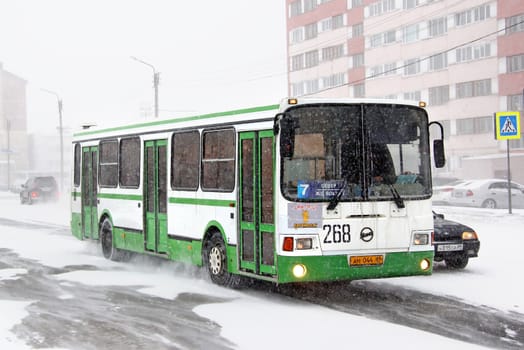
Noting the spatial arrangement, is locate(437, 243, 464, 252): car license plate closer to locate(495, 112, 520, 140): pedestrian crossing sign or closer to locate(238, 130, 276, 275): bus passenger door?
locate(238, 130, 276, 275): bus passenger door

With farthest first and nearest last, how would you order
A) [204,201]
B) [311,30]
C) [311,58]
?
[311,58] → [311,30] → [204,201]

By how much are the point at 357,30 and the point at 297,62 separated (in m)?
10.8

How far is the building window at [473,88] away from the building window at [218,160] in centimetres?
5578

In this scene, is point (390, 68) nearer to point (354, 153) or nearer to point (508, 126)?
point (508, 126)

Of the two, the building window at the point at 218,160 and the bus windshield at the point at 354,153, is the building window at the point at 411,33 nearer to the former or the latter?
the building window at the point at 218,160

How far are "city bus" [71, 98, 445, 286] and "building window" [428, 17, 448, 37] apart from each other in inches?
2278

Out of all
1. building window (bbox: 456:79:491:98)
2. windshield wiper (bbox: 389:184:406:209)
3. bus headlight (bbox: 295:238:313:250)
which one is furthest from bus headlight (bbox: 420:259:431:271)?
building window (bbox: 456:79:491:98)

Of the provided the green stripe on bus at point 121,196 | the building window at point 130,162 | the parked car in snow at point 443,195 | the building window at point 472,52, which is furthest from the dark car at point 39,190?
the building window at point 472,52

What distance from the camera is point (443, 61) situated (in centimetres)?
6888

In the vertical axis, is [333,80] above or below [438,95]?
above

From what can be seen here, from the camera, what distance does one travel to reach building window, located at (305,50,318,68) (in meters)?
84.8

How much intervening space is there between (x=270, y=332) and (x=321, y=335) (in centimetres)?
57

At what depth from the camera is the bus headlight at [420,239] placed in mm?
11250

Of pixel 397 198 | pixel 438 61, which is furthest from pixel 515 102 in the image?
pixel 397 198
